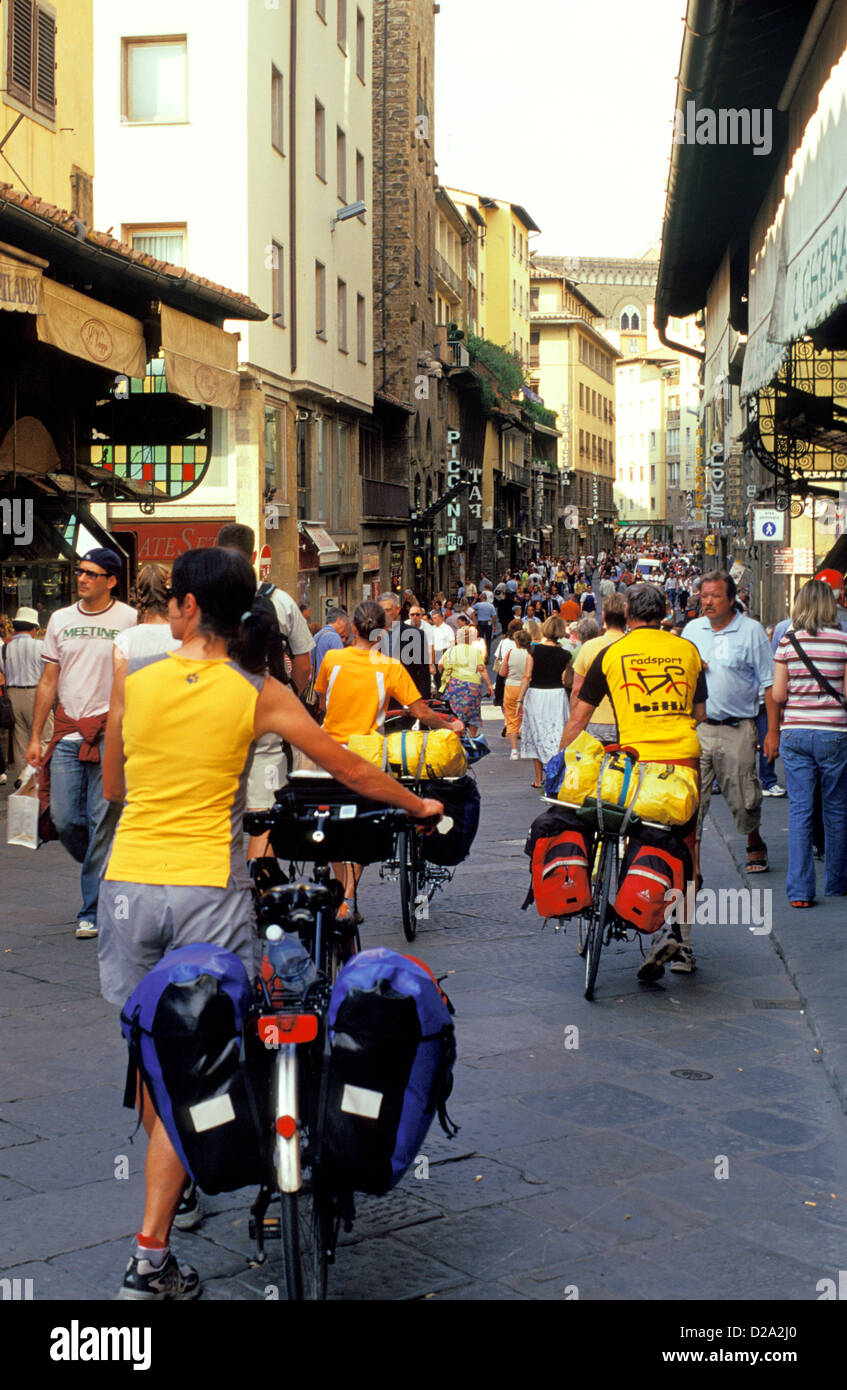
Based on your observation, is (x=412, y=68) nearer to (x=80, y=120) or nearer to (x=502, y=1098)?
(x=80, y=120)

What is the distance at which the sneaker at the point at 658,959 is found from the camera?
7684 millimetres

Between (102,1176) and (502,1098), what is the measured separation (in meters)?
1.46

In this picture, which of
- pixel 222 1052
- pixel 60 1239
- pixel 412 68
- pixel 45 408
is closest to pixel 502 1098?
pixel 60 1239

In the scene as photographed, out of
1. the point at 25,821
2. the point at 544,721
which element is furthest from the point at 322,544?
the point at 25,821

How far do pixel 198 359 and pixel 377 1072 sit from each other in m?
11.9

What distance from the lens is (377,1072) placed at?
367cm

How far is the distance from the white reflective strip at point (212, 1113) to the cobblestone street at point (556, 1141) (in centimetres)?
69

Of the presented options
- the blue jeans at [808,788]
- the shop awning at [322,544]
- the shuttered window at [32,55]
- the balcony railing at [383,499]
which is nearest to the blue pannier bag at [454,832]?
the blue jeans at [808,788]

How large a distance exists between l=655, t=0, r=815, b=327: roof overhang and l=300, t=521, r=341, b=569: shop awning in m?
9.16

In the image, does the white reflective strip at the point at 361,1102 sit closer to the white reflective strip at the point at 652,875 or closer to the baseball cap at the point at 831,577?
the white reflective strip at the point at 652,875

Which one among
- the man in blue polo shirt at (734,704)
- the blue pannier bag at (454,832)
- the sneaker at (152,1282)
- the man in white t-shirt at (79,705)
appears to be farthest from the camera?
the man in blue polo shirt at (734,704)

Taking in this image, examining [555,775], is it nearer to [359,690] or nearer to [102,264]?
[359,690]

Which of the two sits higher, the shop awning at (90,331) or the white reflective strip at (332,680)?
the shop awning at (90,331)

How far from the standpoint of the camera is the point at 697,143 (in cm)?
1588
